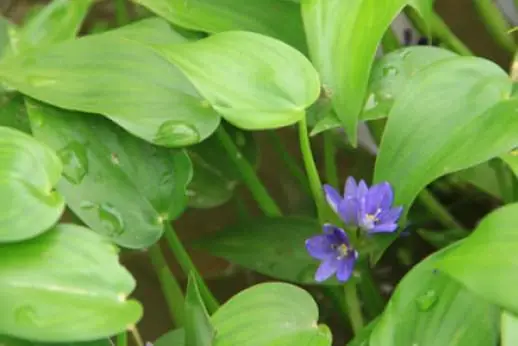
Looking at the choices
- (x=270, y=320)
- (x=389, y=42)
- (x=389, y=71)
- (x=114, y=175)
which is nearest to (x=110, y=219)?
(x=114, y=175)

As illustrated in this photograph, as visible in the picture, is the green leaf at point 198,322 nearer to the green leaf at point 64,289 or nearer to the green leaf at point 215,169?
the green leaf at point 64,289

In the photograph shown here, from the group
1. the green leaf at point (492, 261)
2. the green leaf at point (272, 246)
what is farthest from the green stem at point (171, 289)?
the green leaf at point (492, 261)

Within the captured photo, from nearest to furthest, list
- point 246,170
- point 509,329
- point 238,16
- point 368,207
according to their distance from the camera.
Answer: point 509,329, point 368,207, point 238,16, point 246,170

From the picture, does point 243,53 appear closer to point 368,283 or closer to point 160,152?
point 160,152

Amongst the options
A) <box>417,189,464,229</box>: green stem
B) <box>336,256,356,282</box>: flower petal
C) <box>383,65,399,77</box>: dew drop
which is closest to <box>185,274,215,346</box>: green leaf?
<box>336,256,356,282</box>: flower petal

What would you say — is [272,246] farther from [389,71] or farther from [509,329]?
[509,329]

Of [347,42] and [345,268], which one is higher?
[347,42]

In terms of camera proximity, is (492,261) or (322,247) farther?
(322,247)
